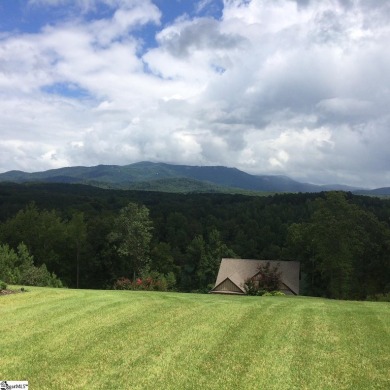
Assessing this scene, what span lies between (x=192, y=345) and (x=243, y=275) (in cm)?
5207

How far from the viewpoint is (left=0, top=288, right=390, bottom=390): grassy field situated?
36.5 ft

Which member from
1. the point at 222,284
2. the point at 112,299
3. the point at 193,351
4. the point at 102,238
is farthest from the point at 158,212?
the point at 193,351

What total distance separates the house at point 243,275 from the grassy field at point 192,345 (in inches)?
1675

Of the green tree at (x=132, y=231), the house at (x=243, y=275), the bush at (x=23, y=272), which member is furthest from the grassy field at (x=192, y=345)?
the green tree at (x=132, y=231)

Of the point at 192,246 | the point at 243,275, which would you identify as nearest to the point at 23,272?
the point at 243,275

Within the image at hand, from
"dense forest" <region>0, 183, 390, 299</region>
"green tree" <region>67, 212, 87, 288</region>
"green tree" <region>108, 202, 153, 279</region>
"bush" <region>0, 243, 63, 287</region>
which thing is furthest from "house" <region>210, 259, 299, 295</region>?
"green tree" <region>67, 212, 87, 288</region>

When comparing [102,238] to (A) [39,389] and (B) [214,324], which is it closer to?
(B) [214,324]

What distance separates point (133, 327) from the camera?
1620 centimetres

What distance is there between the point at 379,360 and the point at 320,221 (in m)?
45.9

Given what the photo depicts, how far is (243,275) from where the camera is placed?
64875 mm

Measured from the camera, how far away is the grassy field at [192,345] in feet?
36.5

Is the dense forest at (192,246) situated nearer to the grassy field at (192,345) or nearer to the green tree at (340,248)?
the green tree at (340,248)

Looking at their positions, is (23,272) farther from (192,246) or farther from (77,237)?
(192,246)

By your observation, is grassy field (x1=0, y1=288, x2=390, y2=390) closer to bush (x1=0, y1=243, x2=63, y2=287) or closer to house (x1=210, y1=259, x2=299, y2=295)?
bush (x1=0, y1=243, x2=63, y2=287)
